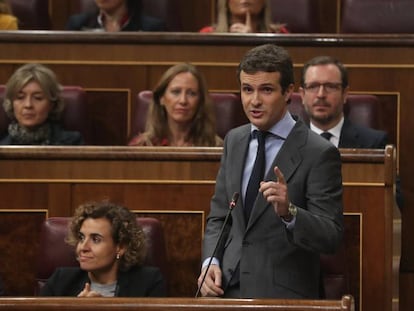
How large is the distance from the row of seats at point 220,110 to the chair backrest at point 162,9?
660mm

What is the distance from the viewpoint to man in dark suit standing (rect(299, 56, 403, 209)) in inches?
103

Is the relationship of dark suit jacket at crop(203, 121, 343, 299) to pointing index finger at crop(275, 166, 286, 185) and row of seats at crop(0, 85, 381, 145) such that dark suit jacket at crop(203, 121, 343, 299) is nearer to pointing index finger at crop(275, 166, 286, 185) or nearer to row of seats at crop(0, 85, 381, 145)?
pointing index finger at crop(275, 166, 286, 185)

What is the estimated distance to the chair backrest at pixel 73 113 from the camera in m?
2.79

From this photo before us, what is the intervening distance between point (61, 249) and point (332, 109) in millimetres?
780

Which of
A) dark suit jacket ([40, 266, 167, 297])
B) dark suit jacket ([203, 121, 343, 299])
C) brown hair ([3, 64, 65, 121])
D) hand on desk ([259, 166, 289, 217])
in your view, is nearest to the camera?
hand on desk ([259, 166, 289, 217])

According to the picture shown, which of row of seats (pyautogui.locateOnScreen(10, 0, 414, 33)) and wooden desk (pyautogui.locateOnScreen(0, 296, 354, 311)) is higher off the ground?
row of seats (pyautogui.locateOnScreen(10, 0, 414, 33))

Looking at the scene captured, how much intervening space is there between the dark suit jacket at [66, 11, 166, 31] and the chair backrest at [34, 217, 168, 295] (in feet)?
3.87

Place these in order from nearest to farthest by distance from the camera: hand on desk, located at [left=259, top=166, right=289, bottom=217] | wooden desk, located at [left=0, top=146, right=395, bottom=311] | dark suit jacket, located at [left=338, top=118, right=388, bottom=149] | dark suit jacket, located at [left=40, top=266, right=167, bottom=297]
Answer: hand on desk, located at [left=259, top=166, right=289, bottom=217], dark suit jacket, located at [left=40, top=266, right=167, bottom=297], wooden desk, located at [left=0, top=146, right=395, bottom=311], dark suit jacket, located at [left=338, top=118, right=388, bottom=149]

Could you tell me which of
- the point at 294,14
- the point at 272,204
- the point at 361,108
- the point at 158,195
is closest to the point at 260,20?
the point at 294,14

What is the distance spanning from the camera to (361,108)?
2.77 metres

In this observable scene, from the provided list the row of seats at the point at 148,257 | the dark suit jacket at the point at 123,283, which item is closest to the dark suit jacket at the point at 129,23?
the row of seats at the point at 148,257

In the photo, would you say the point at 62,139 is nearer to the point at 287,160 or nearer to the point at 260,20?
the point at 260,20

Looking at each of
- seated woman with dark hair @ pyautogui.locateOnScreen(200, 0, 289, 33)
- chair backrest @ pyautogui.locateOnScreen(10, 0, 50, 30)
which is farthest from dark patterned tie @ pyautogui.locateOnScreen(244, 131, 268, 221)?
chair backrest @ pyautogui.locateOnScreen(10, 0, 50, 30)

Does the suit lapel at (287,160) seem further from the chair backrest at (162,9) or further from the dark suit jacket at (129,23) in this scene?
the chair backrest at (162,9)
